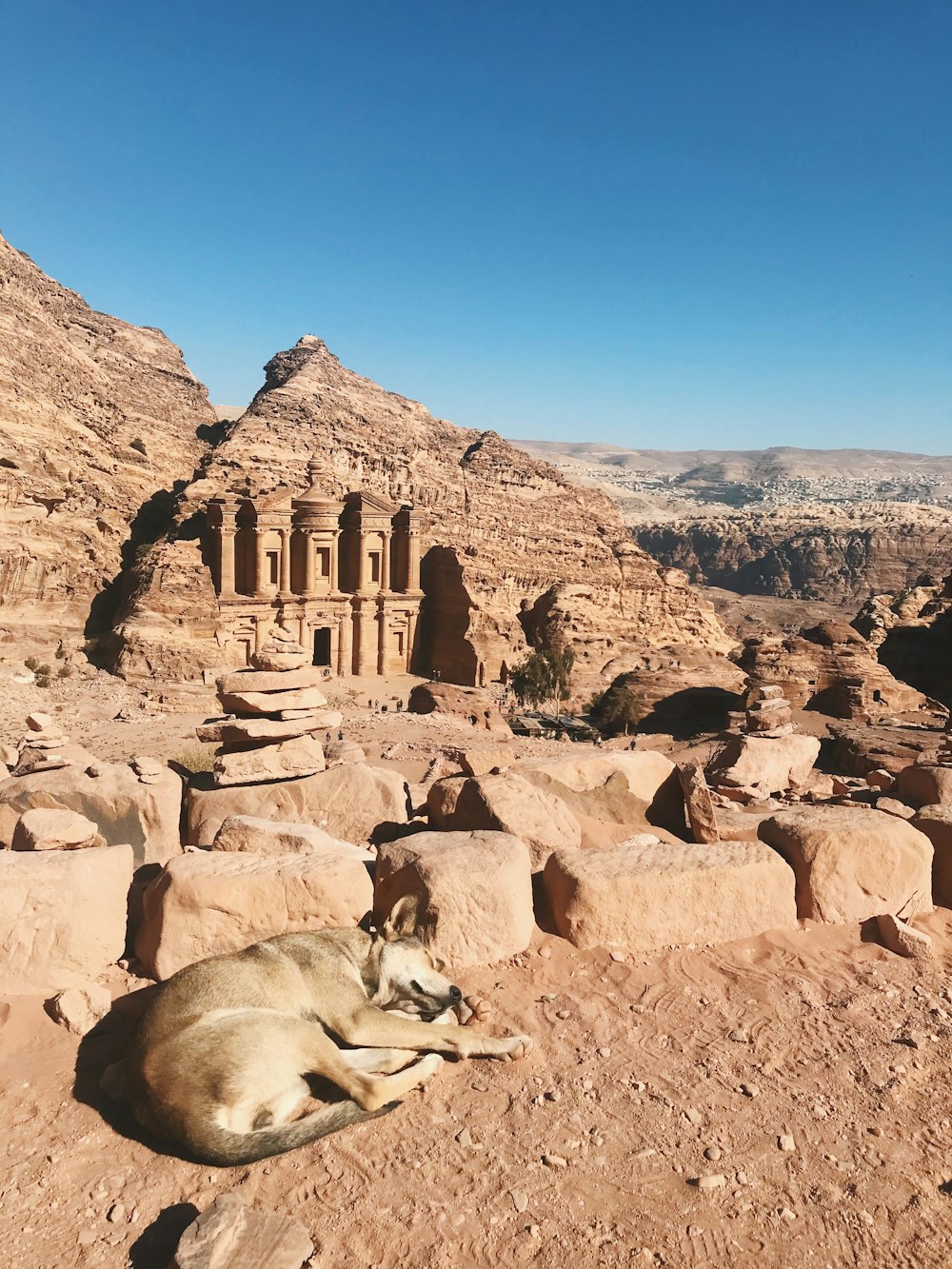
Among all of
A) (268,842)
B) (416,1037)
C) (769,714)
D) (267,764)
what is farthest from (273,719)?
(769,714)

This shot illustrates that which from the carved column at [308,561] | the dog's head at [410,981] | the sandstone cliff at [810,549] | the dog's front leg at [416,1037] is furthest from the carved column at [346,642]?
the sandstone cliff at [810,549]

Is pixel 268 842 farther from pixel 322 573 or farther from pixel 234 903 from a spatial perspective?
pixel 322 573

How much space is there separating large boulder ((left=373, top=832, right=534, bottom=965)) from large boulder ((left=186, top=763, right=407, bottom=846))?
4.93 feet

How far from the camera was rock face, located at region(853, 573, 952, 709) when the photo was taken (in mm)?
33625

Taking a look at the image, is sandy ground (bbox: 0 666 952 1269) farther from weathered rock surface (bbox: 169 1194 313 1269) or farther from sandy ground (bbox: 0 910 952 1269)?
weathered rock surface (bbox: 169 1194 313 1269)

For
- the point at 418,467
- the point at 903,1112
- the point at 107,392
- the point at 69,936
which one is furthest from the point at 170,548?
the point at 903,1112

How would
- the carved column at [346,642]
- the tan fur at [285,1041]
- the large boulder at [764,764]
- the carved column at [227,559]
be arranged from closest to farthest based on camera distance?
the tan fur at [285,1041] < the large boulder at [764,764] < the carved column at [227,559] < the carved column at [346,642]

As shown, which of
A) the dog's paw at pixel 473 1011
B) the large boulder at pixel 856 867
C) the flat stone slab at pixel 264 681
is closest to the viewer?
the dog's paw at pixel 473 1011

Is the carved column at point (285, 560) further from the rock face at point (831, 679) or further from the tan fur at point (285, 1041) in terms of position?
the tan fur at point (285, 1041)

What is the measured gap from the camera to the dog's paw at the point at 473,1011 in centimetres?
367

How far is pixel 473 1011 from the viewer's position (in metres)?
3.70

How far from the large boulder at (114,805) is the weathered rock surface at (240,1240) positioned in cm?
300

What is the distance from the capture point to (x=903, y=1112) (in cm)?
309

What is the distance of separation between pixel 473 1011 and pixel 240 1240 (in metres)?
1.52
